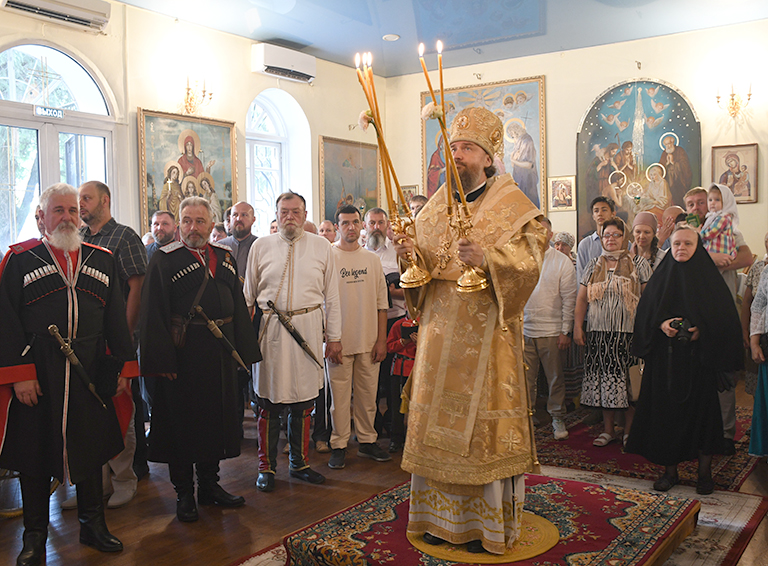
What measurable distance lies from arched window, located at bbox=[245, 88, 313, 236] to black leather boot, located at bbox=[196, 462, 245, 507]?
7224mm

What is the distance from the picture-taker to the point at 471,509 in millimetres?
3348

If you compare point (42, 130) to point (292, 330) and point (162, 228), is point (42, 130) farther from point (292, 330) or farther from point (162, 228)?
point (292, 330)

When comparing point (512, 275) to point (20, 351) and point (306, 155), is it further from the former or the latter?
point (306, 155)

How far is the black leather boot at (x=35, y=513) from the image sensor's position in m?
3.67

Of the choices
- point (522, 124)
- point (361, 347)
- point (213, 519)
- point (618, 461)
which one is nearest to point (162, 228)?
point (361, 347)

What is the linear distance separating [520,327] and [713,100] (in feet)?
28.5

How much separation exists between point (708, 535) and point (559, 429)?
7.23 ft

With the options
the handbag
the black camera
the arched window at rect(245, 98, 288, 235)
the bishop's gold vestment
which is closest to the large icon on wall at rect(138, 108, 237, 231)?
the arched window at rect(245, 98, 288, 235)

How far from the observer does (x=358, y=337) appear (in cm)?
561

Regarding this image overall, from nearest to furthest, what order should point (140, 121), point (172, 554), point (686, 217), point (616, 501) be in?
point (172, 554), point (616, 501), point (686, 217), point (140, 121)

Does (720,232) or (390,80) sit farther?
(390,80)

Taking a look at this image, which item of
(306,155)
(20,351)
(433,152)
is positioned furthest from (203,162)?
(20,351)

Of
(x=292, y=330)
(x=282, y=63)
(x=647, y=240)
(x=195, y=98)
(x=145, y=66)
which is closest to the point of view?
(x=292, y=330)

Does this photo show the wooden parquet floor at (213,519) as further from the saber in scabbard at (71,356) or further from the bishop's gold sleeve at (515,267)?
the bishop's gold sleeve at (515,267)
